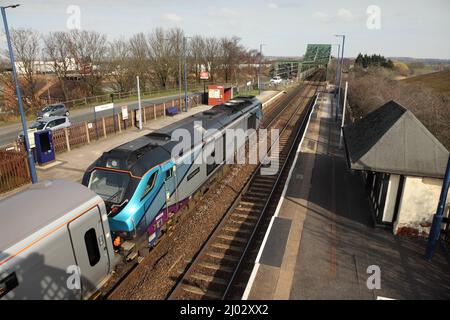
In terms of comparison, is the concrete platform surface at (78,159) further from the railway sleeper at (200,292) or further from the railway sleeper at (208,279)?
the railway sleeper at (200,292)

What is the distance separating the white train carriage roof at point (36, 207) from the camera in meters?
6.67

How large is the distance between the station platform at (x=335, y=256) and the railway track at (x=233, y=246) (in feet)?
1.93

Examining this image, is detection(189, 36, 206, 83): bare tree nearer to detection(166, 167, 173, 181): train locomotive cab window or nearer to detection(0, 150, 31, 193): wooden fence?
detection(0, 150, 31, 193): wooden fence

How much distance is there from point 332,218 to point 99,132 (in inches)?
790

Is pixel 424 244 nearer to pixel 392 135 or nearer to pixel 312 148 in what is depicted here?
pixel 392 135

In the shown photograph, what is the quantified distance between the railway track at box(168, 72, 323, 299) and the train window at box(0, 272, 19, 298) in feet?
13.8

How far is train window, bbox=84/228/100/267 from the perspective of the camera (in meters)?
8.25

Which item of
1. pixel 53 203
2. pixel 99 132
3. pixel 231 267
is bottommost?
pixel 231 267

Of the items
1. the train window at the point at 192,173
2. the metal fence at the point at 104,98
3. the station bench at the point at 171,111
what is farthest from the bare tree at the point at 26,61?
the train window at the point at 192,173

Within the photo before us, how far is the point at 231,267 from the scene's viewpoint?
10.8m

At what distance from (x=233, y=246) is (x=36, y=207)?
6.92m

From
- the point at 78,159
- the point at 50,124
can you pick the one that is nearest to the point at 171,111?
the point at 50,124

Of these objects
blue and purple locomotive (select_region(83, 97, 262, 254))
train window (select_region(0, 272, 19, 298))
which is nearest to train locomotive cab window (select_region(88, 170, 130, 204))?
blue and purple locomotive (select_region(83, 97, 262, 254))

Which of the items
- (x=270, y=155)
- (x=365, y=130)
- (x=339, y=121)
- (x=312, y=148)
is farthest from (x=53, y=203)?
(x=339, y=121)
